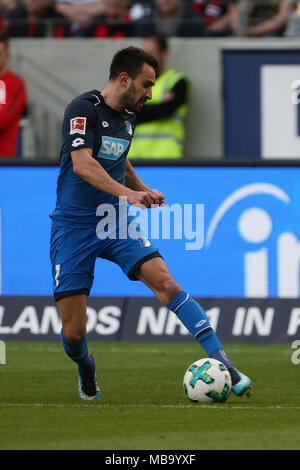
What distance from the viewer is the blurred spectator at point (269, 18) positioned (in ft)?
50.2

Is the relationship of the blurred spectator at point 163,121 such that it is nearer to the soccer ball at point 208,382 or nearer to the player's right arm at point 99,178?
the player's right arm at point 99,178

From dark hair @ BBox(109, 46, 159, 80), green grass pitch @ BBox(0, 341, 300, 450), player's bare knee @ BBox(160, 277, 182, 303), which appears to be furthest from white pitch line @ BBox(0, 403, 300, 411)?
dark hair @ BBox(109, 46, 159, 80)

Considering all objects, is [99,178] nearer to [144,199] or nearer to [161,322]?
[144,199]

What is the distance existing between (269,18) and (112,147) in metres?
8.18

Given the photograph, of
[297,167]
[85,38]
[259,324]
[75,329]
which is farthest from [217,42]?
[75,329]

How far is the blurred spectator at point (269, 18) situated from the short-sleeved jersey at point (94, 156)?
7680 mm

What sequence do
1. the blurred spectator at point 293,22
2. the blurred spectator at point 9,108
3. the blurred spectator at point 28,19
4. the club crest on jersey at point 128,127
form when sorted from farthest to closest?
the blurred spectator at point 28,19 < the blurred spectator at point 293,22 < the blurred spectator at point 9,108 < the club crest on jersey at point 128,127

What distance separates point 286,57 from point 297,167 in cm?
314

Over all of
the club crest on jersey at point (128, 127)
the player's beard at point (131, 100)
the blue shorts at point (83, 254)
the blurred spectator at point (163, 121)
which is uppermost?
Result: the player's beard at point (131, 100)

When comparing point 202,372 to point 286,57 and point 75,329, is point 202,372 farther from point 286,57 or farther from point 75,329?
point 286,57

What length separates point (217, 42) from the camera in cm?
1505

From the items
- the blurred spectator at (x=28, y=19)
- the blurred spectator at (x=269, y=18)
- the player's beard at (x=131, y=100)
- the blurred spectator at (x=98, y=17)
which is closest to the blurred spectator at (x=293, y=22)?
the blurred spectator at (x=269, y=18)

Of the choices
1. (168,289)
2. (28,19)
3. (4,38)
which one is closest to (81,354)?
(168,289)

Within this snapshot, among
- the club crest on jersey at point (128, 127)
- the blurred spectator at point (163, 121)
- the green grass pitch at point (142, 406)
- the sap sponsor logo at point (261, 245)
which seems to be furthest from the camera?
the blurred spectator at point (163, 121)
